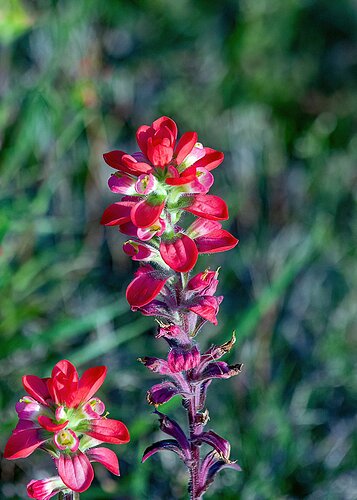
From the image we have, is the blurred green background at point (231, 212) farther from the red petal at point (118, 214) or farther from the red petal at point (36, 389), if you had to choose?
the red petal at point (118, 214)

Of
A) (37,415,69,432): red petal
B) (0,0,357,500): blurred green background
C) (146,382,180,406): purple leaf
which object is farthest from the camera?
(0,0,357,500): blurred green background

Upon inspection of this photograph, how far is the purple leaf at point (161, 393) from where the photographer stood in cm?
111

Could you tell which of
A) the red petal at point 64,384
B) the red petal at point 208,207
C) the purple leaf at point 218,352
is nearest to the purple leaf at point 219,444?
the purple leaf at point 218,352

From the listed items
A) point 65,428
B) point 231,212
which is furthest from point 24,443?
point 231,212

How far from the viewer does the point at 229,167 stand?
9.37ft

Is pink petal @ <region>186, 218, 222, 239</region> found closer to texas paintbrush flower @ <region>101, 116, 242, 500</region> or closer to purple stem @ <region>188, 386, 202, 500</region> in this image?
texas paintbrush flower @ <region>101, 116, 242, 500</region>

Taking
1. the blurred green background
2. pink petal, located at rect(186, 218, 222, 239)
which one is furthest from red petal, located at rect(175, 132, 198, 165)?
the blurred green background

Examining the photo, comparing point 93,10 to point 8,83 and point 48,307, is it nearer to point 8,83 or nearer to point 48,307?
point 8,83

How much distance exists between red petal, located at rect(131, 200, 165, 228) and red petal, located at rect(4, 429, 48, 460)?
36cm

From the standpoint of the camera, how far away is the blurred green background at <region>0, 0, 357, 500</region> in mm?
1909

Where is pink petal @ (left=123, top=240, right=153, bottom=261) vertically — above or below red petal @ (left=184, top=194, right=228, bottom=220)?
below

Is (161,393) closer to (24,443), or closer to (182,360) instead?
(182,360)

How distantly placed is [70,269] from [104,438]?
134 centimetres

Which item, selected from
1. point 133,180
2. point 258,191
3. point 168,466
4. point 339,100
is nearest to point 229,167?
point 258,191
